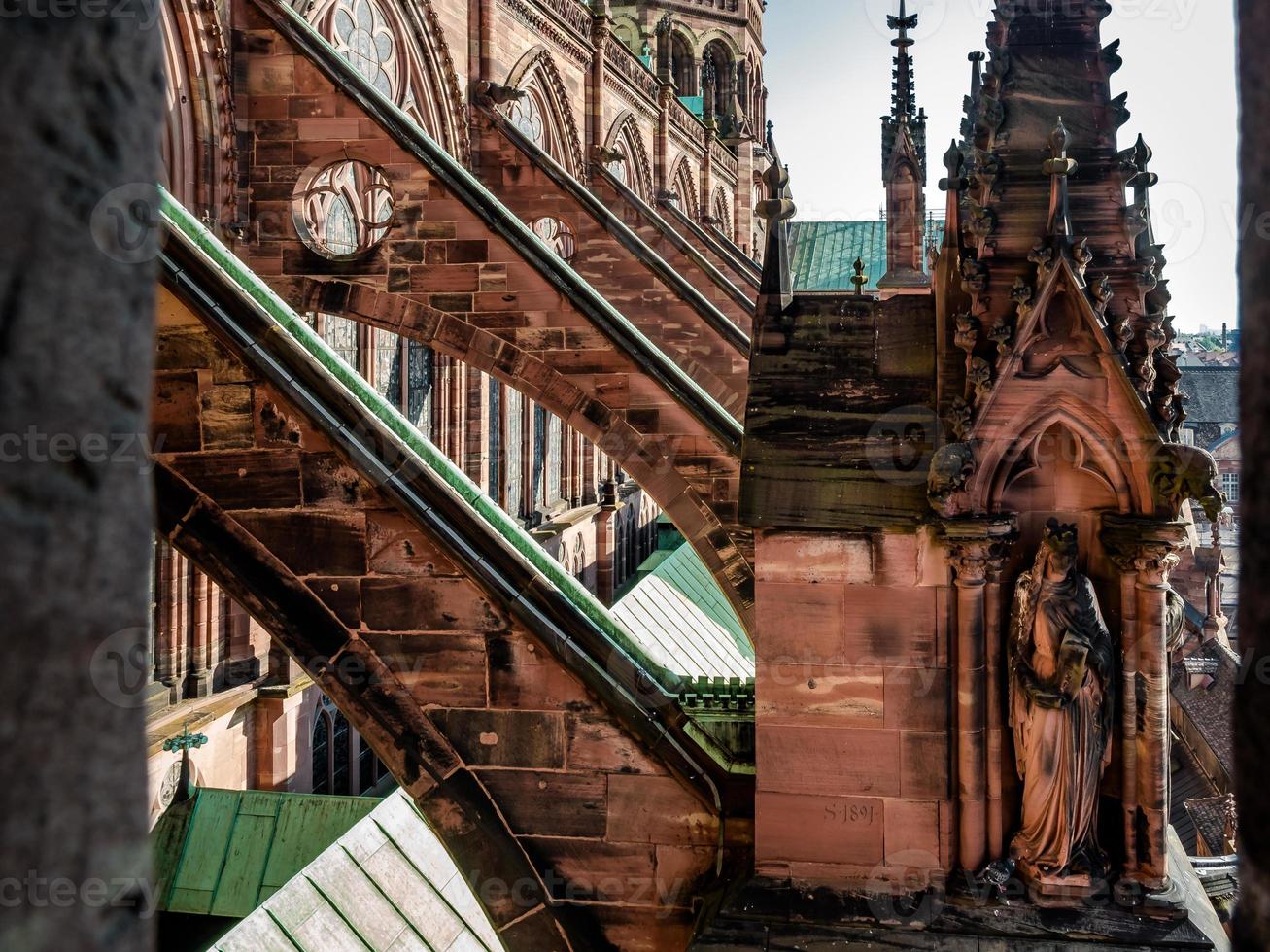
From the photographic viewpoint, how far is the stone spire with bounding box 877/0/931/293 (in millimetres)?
21219

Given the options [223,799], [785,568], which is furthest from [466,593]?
[223,799]

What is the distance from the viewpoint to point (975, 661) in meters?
3.92

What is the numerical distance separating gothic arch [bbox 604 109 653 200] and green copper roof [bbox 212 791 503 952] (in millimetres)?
16221

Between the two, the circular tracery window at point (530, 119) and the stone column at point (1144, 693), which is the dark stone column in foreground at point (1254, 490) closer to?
the stone column at point (1144, 693)

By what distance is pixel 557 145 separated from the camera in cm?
1814

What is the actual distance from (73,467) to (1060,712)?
3.60 meters

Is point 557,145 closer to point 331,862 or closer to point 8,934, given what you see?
point 331,862

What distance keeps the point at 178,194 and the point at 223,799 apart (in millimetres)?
4815

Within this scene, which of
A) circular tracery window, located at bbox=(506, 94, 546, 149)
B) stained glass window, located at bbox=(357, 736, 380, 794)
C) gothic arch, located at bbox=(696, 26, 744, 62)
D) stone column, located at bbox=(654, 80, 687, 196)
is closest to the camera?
stained glass window, located at bbox=(357, 736, 380, 794)

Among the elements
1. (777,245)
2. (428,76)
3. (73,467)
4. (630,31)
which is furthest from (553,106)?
(630,31)

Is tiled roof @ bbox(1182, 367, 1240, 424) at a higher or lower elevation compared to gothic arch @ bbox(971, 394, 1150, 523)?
higher

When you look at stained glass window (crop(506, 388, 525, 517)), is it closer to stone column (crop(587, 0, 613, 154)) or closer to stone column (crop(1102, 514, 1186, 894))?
stone column (crop(587, 0, 613, 154))

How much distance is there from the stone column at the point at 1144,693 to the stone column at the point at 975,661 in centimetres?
41

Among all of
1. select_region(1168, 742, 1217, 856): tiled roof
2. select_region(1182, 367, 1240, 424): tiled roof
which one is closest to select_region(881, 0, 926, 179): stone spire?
select_region(1168, 742, 1217, 856): tiled roof
